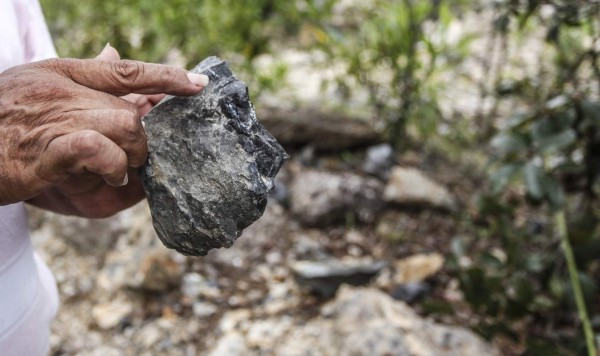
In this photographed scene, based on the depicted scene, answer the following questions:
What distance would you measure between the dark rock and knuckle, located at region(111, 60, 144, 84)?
5.47 feet

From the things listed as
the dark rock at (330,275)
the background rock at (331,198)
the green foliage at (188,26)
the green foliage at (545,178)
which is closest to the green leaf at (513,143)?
the green foliage at (545,178)

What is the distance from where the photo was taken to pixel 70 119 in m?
0.83

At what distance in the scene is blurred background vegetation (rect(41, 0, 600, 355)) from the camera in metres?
1.83

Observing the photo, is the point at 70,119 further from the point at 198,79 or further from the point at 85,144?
the point at 198,79

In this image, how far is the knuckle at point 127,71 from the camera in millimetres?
884

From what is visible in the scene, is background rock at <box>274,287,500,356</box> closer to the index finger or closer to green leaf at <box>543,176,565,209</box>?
green leaf at <box>543,176,565,209</box>

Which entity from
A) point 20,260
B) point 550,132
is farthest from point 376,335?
point 20,260

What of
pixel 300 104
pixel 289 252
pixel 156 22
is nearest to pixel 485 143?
pixel 300 104

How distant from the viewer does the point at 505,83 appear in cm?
223

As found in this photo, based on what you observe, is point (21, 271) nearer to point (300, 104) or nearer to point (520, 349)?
point (520, 349)

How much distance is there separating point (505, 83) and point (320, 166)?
1.34 meters

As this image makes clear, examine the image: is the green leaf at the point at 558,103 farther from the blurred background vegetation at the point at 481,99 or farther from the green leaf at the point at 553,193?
the green leaf at the point at 553,193

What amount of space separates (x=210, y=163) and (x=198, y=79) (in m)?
0.14

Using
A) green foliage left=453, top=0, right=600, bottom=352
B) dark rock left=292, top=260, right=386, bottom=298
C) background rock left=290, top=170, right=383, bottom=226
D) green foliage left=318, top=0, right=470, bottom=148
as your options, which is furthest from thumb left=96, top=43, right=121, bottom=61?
green foliage left=318, top=0, right=470, bottom=148
